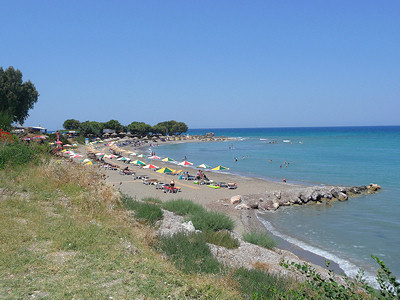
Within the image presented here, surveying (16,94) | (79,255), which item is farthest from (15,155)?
(16,94)

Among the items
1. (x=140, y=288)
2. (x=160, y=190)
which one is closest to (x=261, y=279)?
(x=140, y=288)

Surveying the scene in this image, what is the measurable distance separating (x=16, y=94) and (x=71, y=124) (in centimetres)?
5884

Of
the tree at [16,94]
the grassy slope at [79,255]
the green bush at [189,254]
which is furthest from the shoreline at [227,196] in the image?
the tree at [16,94]

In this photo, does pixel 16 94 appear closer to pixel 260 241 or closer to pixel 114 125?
pixel 260 241

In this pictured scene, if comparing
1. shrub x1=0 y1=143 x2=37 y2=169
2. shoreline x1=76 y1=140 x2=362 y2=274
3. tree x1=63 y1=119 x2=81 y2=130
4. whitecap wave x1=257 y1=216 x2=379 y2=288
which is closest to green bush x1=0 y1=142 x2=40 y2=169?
shrub x1=0 y1=143 x2=37 y2=169

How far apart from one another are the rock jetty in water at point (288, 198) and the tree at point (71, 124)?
79.3 metres

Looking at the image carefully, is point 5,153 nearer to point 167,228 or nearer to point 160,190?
point 167,228

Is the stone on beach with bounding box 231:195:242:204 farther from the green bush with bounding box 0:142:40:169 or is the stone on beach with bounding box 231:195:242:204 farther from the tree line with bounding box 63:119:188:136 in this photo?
the tree line with bounding box 63:119:188:136

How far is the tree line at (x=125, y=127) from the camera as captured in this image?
8700 centimetres

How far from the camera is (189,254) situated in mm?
6352

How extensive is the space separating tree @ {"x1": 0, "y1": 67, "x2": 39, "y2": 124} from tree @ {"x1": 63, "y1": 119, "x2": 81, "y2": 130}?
54.4m

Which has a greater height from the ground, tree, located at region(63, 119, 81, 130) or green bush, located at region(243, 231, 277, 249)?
tree, located at region(63, 119, 81, 130)

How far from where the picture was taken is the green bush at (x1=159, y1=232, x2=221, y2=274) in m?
5.70

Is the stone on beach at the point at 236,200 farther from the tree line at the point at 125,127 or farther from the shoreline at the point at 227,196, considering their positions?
the tree line at the point at 125,127
